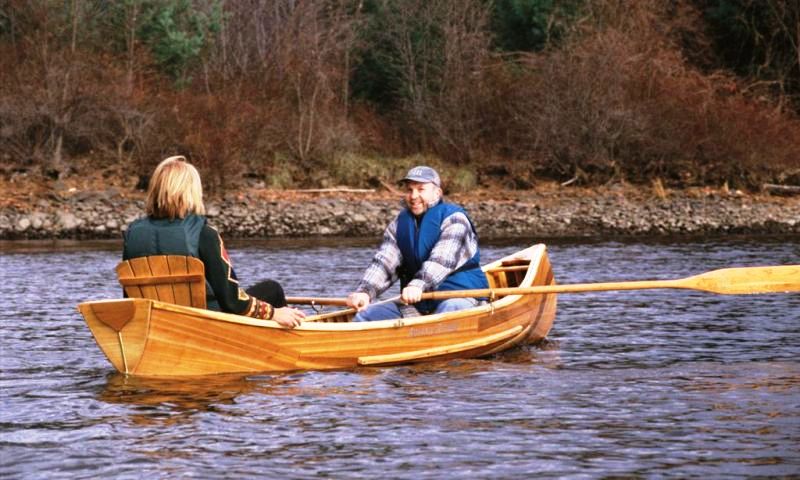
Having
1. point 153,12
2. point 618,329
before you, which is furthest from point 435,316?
point 153,12

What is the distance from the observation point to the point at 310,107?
32.4m

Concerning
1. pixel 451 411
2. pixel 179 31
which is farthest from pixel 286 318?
pixel 179 31

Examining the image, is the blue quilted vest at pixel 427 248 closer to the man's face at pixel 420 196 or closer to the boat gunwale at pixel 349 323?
the man's face at pixel 420 196

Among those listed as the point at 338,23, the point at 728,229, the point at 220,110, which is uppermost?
the point at 338,23

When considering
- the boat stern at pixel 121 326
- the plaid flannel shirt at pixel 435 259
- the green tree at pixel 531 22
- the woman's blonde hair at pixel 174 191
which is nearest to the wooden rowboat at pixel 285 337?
the boat stern at pixel 121 326

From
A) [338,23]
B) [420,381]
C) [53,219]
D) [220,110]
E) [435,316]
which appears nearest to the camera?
[420,381]

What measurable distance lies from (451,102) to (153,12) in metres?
7.85

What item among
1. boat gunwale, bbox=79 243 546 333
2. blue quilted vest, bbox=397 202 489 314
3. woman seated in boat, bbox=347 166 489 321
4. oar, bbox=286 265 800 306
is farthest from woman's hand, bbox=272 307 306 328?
blue quilted vest, bbox=397 202 489 314

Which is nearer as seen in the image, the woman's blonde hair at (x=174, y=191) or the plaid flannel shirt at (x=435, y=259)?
the woman's blonde hair at (x=174, y=191)

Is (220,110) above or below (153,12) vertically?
below

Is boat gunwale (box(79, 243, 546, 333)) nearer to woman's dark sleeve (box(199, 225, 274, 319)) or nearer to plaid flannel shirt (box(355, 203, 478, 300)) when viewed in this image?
woman's dark sleeve (box(199, 225, 274, 319))

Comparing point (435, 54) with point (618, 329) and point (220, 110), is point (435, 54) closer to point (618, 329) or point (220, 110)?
point (220, 110)

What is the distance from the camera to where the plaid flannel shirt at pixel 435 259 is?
9.80 metres

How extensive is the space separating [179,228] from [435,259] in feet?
7.51
